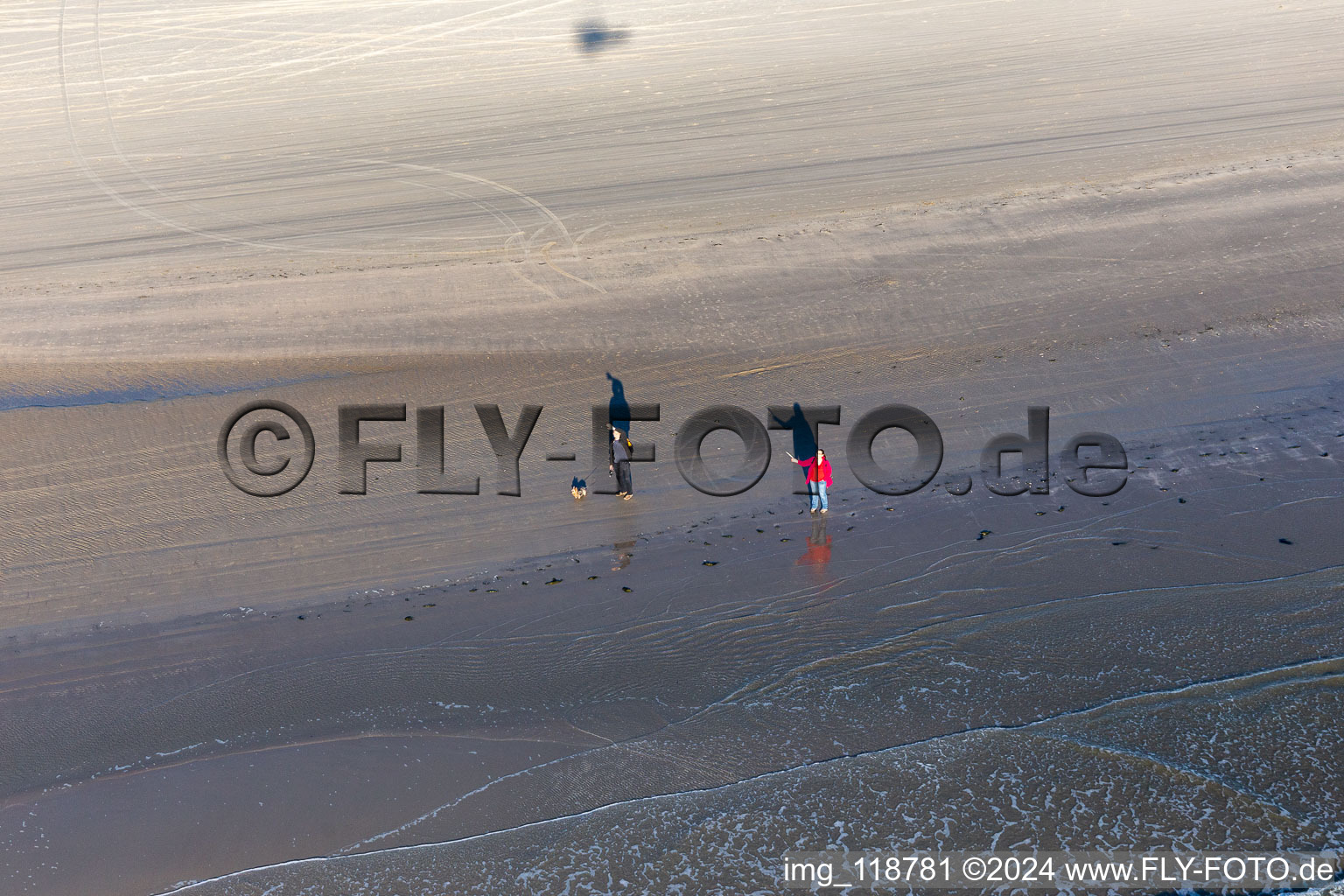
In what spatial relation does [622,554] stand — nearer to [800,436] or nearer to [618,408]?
[618,408]

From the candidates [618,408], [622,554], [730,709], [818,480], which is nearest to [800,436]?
[818,480]

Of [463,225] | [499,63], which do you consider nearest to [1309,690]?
[463,225]

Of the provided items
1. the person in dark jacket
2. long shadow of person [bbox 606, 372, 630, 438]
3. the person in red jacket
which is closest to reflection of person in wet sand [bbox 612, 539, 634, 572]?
the person in dark jacket

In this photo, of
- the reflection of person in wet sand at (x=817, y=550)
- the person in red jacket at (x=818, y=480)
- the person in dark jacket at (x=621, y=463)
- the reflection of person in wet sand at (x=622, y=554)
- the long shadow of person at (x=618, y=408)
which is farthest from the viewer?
the long shadow of person at (x=618, y=408)

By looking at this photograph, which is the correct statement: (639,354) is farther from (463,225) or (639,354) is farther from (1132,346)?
(1132,346)

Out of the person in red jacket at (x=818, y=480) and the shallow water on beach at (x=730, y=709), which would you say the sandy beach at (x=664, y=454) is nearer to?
the shallow water on beach at (x=730, y=709)

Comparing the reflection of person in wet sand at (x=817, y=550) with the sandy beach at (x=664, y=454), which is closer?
the sandy beach at (x=664, y=454)

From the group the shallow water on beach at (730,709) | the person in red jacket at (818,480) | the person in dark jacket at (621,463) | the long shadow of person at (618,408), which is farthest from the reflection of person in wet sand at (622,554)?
the person in red jacket at (818,480)
